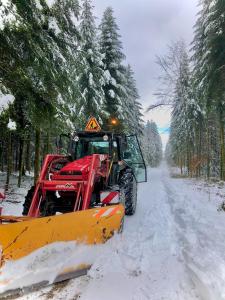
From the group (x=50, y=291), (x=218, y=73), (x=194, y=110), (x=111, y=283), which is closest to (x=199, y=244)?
(x=111, y=283)

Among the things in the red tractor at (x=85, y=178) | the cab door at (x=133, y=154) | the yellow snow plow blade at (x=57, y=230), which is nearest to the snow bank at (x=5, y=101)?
the red tractor at (x=85, y=178)

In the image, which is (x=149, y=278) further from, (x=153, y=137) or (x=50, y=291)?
(x=153, y=137)

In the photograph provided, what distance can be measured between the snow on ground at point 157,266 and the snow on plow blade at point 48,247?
0.58ft

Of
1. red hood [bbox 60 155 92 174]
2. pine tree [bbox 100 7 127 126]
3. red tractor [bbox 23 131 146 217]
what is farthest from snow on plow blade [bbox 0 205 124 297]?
pine tree [bbox 100 7 127 126]

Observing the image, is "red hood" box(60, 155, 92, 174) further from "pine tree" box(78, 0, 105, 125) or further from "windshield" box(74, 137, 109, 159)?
"pine tree" box(78, 0, 105, 125)

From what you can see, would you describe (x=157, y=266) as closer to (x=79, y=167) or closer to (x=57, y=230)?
(x=57, y=230)

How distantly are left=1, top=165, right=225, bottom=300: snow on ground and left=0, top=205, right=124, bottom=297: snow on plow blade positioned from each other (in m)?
0.18

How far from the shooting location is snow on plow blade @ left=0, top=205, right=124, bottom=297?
423 cm

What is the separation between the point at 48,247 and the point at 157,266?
1.82m

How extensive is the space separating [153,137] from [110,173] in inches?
4031

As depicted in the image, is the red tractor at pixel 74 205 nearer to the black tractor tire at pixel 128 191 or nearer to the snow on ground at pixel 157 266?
→ the black tractor tire at pixel 128 191

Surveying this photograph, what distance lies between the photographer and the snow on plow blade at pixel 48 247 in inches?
167

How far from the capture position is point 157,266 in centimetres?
543

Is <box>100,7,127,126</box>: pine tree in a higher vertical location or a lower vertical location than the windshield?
higher
